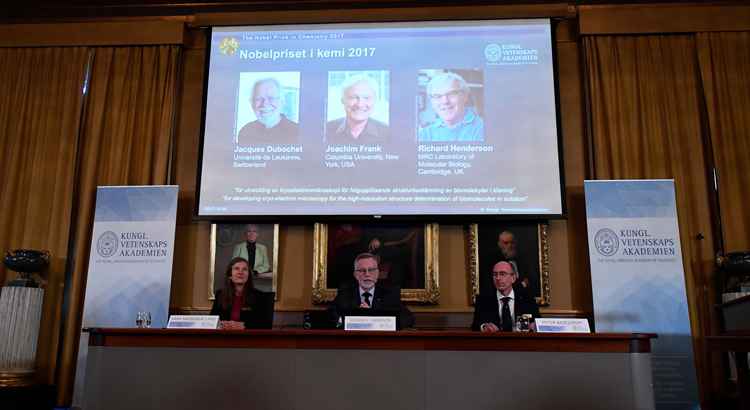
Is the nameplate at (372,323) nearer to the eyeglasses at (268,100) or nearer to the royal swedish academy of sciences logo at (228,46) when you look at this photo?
the eyeglasses at (268,100)

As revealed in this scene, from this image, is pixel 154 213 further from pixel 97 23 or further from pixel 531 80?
pixel 531 80

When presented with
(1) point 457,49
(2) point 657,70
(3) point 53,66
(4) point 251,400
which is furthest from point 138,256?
(2) point 657,70

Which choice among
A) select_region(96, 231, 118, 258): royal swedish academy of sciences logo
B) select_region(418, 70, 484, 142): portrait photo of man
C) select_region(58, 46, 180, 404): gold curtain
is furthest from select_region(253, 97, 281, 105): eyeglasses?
select_region(96, 231, 118, 258): royal swedish academy of sciences logo

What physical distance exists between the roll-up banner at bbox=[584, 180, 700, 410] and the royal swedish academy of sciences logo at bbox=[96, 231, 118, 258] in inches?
142

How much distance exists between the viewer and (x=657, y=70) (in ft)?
16.8

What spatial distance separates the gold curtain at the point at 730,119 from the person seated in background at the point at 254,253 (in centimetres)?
355

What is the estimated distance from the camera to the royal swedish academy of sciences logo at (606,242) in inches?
180

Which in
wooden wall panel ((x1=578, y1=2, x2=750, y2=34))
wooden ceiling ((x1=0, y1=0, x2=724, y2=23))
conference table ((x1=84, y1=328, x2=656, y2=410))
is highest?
wooden ceiling ((x1=0, y1=0, x2=724, y2=23))

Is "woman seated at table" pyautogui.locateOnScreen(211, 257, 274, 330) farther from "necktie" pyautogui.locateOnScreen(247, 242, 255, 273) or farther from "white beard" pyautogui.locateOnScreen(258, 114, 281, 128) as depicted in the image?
"white beard" pyautogui.locateOnScreen(258, 114, 281, 128)

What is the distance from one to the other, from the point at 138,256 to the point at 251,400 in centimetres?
242

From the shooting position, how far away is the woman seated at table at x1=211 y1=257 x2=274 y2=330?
4035 millimetres

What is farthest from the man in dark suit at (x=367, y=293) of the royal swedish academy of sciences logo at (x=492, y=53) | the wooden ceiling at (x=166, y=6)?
the wooden ceiling at (x=166, y=6)

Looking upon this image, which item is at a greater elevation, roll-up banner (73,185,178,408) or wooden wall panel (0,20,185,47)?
wooden wall panel (0,20,185,47)

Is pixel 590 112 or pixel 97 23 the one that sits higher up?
pixel 97 23
